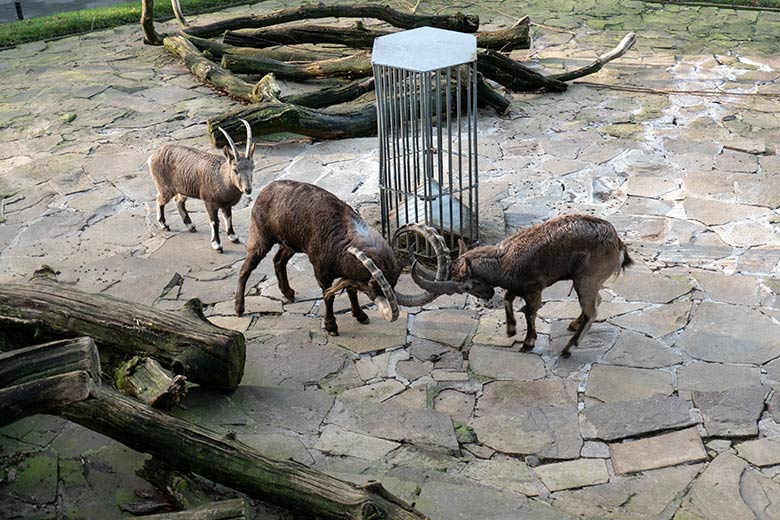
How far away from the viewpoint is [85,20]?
669 inches

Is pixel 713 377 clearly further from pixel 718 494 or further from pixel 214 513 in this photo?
pixel 214 513

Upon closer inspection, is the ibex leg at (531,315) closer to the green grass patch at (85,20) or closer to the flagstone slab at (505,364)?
the flagstone slab at (505,364)

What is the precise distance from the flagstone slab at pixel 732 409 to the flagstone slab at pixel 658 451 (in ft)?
0.63

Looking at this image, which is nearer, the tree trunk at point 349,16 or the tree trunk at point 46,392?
the tree trunk at point 46,392

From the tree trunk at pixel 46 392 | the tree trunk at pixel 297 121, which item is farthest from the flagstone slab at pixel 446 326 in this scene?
the tree trunk at pixel 297 121

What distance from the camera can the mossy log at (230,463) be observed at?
4676mm

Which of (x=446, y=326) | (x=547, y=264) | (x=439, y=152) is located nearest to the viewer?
(x=547, y=264)

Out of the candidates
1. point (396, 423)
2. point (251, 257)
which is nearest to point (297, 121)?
point (251, 257)

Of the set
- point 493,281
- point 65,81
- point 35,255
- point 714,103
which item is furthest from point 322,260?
point 65,81

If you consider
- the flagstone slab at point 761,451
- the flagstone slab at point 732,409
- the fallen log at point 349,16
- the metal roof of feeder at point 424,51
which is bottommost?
the flagstone slab at point 732,409

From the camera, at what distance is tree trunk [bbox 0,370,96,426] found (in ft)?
13.8

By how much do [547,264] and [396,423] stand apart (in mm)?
1736

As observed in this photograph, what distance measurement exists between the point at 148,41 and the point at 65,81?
207 cm

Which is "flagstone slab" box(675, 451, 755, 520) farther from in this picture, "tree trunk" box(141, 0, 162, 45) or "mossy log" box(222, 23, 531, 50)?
"tree trunk" box(141, 0, 162, 45)
